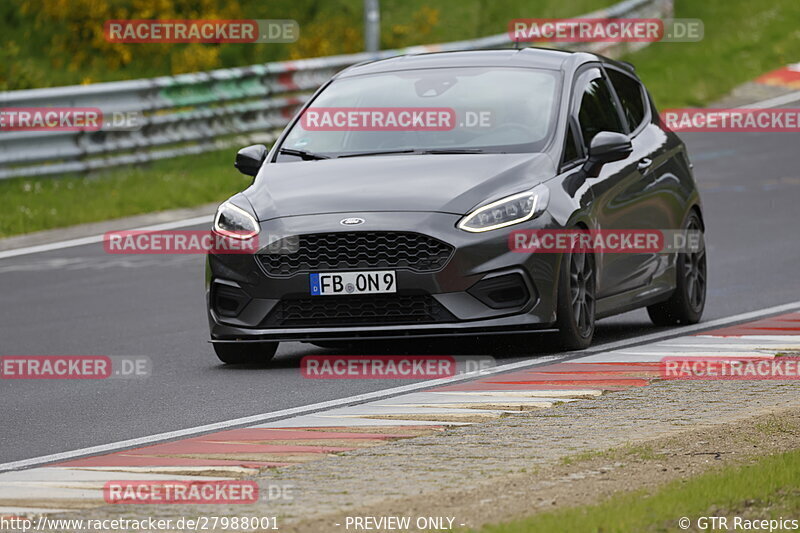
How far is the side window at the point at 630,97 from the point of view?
12.2 m

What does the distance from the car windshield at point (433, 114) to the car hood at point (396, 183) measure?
8.8 inches

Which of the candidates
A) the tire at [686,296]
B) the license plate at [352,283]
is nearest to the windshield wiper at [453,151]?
the license plate at [352,283]

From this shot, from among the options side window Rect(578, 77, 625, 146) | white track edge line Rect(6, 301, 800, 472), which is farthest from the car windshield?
white track edge line Rect(6, 301, 800, 472)

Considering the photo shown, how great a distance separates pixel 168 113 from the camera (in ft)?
73.2

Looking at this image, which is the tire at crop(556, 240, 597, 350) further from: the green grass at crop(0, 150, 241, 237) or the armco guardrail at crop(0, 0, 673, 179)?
the armco guardrail at crop(0, 0, 673, 179)

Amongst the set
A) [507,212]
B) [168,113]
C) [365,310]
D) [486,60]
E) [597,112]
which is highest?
[486,60]

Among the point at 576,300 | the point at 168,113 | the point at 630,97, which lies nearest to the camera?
the point at 576,300

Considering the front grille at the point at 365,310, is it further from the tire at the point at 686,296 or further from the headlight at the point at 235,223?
the tire at the point at 686,296

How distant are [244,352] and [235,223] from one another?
0.81 m

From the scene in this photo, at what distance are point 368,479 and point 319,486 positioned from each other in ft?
0.65

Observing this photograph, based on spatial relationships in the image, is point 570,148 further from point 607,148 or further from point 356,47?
point 356,47

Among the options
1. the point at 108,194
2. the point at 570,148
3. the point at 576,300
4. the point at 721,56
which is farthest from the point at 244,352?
the point at 721,56

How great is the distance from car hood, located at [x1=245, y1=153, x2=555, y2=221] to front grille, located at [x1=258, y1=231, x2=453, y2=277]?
171 mm

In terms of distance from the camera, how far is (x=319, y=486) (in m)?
6.59
